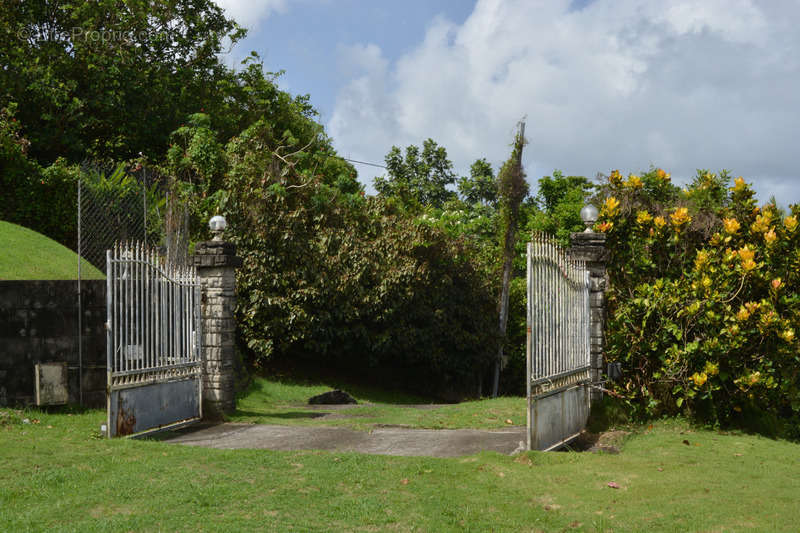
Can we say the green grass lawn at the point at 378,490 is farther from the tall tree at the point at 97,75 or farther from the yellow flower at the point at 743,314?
the tall tree at the point at 97,75

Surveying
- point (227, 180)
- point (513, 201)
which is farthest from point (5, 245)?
point (513, 201)

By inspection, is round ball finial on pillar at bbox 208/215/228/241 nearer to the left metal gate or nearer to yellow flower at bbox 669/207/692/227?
the left metal gate

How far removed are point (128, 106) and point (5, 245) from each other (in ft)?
35.8

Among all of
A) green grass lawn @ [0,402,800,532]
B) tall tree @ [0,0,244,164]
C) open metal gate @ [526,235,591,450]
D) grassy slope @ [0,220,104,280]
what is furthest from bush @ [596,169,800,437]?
tall tree @ [0,0,244,164]

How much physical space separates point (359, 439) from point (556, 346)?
9.49 feet

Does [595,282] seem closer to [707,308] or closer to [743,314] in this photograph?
[707,308]

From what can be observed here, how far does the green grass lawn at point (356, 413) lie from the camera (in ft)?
38.2

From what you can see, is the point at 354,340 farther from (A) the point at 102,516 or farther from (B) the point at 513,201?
(A) the point at 102,516

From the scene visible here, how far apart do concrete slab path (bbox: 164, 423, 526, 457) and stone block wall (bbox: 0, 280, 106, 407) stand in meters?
2.51

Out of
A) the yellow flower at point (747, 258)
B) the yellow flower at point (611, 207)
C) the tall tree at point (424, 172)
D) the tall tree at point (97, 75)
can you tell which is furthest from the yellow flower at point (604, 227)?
the tall tree at point (424, 172)

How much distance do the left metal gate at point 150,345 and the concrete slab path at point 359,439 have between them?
0.50m

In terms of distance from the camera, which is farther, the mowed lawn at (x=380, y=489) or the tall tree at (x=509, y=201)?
the tall tree at (x=509, y=201)

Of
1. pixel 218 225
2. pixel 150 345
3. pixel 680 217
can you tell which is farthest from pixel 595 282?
pixel 150 345

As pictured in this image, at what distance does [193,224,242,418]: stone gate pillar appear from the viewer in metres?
11.7
